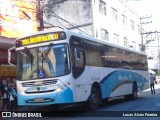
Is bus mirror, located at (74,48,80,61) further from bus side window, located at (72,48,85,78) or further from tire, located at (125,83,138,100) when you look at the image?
tire, located at (125,83,138,100)

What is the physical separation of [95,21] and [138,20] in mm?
22684

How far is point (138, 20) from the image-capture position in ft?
180

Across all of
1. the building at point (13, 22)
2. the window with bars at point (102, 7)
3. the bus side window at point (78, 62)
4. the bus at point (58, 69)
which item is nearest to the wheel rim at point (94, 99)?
the bus at point (58, 69)

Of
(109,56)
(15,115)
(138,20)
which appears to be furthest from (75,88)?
(138,20)

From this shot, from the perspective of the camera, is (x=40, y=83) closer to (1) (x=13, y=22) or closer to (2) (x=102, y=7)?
(1) (x=13, y=22)

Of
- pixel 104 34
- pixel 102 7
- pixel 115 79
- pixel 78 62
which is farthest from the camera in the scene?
pixel 104 34

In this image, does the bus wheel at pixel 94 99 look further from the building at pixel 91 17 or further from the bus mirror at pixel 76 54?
the building at pixel 91 17

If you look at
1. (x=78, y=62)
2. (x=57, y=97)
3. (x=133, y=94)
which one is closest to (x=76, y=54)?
(x=78, y=62)

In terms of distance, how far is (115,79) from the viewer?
17.7 metres

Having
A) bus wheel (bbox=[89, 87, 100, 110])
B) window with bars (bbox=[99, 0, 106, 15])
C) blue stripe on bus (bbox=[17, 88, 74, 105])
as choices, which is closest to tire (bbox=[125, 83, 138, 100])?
bus wheel (bbox=[89, 87, 100, 110])

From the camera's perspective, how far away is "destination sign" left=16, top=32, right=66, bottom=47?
42.7 feet

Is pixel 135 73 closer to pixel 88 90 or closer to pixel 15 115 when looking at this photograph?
pixel 88 90

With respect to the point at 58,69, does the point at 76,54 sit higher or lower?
higher

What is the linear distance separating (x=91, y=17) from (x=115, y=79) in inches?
643
